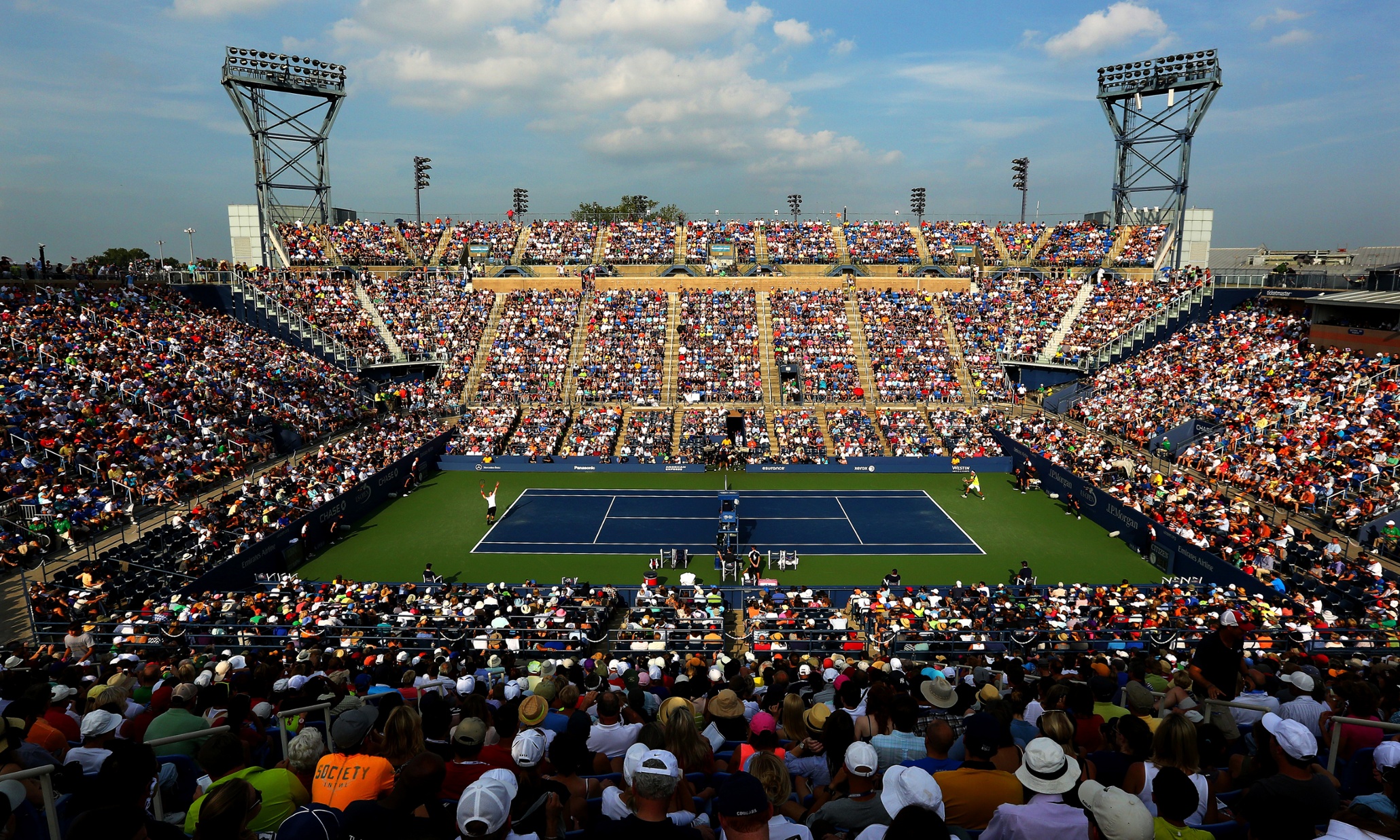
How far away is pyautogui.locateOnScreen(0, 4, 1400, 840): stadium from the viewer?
4828mm

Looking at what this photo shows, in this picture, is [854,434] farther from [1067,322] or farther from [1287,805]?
[1287,805]

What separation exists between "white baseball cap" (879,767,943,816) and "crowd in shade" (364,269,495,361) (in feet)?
139

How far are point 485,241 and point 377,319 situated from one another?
13.4m

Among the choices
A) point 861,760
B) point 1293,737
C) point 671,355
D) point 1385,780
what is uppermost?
point 671,355

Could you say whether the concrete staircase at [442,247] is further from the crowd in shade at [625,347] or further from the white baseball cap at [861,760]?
the white baseball cap at [861,760]

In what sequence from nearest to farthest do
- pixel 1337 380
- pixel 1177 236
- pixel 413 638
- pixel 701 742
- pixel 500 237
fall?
pixel 701 742 < pixel 413 638 < pixel 1337 380 < pixel 1177 236 < pixel 500 237

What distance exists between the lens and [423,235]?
58375mm

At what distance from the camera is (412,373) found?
4519 cm

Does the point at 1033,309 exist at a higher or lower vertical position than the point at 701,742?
higher

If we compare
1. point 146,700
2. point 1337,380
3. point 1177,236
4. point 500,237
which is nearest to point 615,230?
point 500,237

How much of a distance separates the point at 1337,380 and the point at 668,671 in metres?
31.9

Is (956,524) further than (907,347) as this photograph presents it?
No

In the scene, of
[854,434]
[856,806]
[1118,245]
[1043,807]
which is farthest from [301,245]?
[1118,245]

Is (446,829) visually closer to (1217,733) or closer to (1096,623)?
(1217,733)
